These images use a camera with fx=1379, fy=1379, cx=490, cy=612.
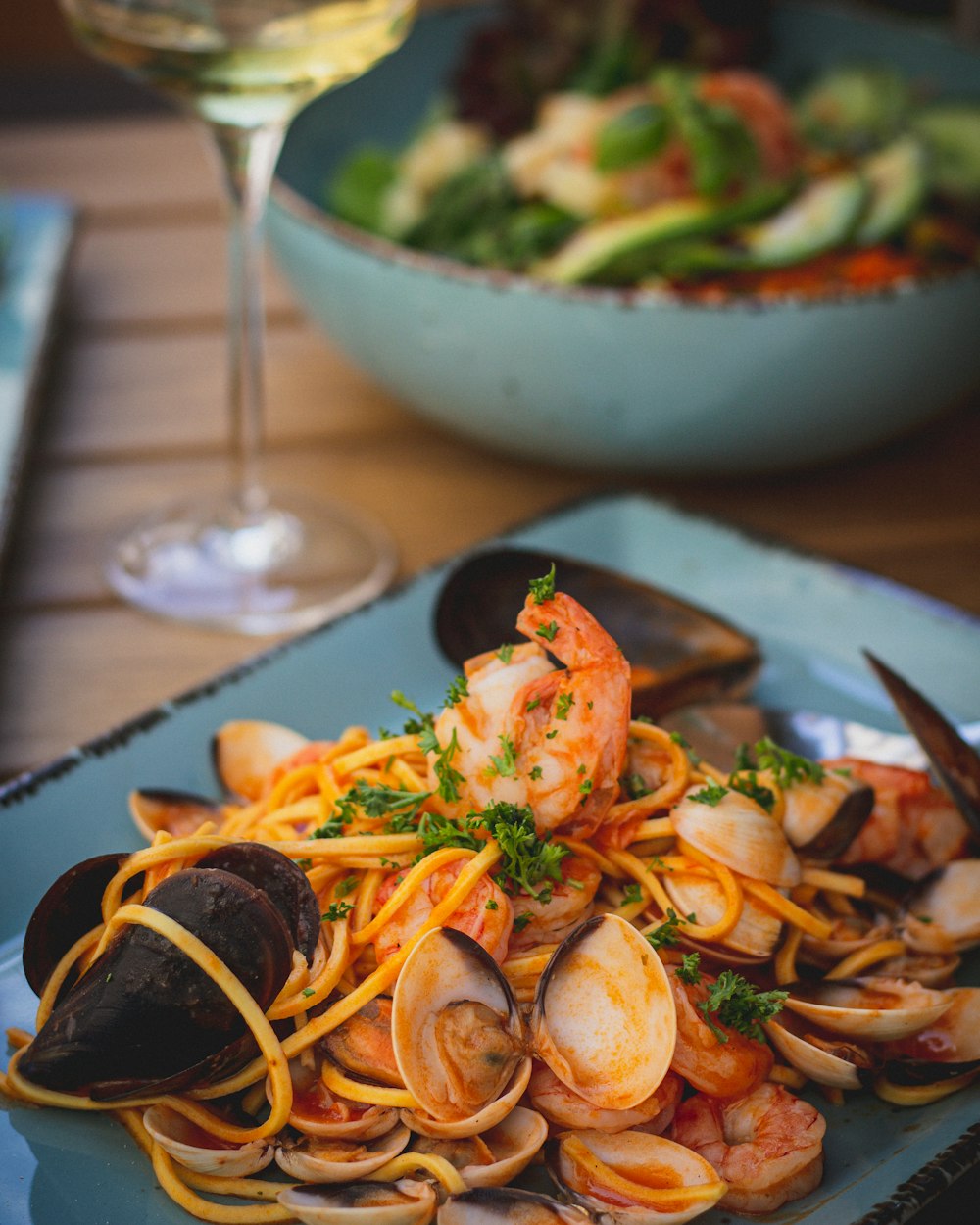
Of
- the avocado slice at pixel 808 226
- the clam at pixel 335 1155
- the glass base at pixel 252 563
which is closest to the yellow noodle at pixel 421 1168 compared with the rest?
the clam at pixel 335 1155

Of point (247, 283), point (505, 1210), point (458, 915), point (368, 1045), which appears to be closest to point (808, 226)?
point (247, 283)

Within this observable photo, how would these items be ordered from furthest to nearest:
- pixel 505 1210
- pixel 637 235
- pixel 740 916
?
1. pixel 637 235
2. pixel 740 916
3. pixel 505 1210

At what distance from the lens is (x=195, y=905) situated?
3.43 ft

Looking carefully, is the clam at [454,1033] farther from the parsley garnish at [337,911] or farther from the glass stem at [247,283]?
the glass stem at [247,283]

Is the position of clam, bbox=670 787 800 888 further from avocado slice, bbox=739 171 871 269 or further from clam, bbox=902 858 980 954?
avocado slice, bbox=739 171 871 269

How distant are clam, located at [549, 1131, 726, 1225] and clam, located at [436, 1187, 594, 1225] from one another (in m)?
0.02

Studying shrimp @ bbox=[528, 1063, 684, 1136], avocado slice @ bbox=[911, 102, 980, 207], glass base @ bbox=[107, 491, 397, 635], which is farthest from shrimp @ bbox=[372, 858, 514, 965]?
avocado slice @ bbox=[911, 102, 980, 207]

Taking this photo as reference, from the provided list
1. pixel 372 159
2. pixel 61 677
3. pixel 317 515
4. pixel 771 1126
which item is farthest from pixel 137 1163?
pixel 372 159

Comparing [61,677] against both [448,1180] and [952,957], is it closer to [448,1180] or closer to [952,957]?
[448,1180]

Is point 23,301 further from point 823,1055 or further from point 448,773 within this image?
point 823,1055

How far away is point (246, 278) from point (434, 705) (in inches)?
28.9

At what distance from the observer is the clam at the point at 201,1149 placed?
999 mm

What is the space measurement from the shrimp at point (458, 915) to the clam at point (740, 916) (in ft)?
0.54

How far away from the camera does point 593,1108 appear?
1.04 m
